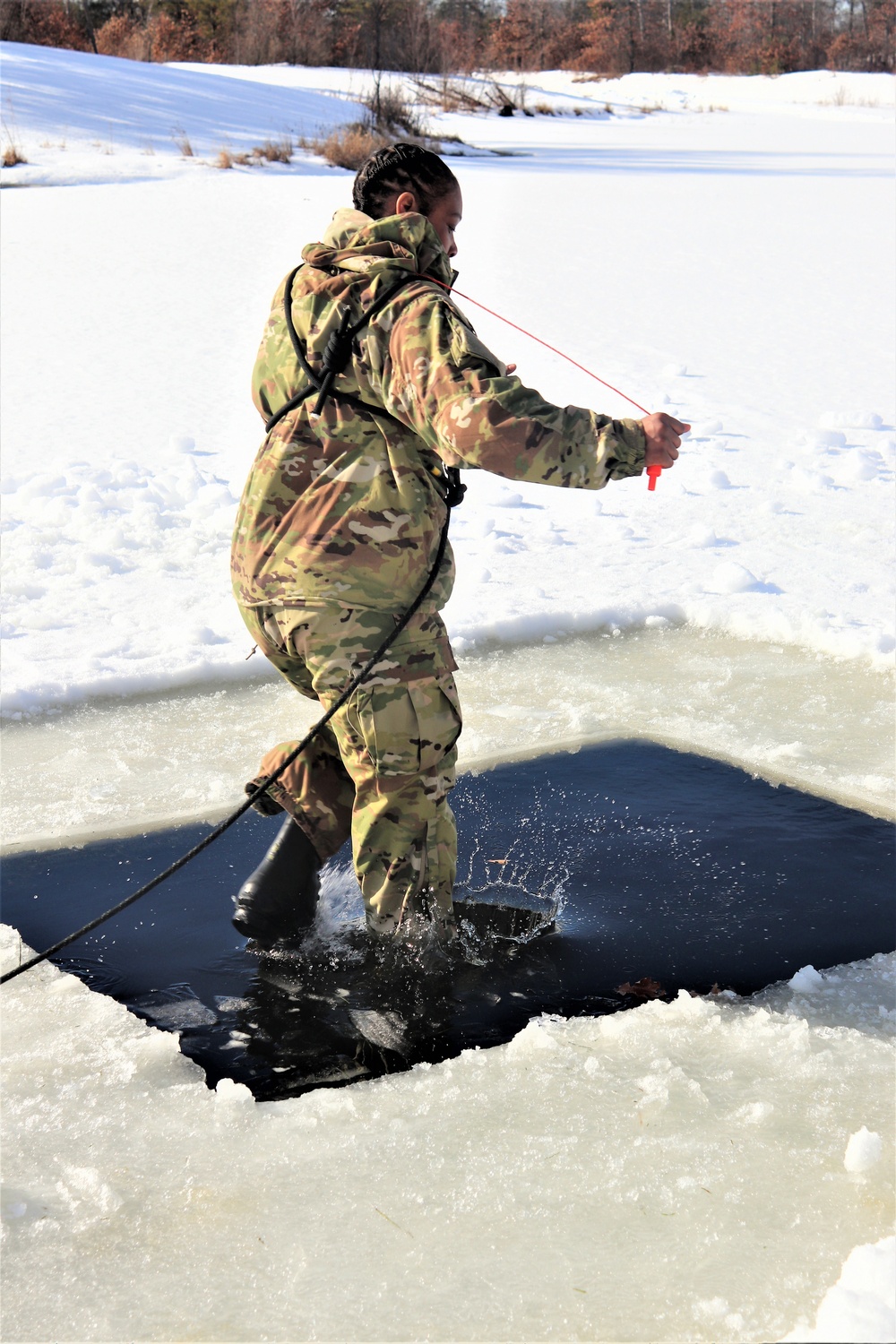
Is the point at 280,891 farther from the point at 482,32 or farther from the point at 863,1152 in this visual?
the point at 482,32

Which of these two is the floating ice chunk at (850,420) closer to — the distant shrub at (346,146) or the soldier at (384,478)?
the soldier at (384,478)

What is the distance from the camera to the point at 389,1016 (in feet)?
8.23

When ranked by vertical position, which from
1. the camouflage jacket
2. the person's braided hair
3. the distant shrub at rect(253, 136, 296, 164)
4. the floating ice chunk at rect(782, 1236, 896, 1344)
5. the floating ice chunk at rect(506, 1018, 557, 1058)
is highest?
the distant shrub at rect(253, 136, 296, 164)

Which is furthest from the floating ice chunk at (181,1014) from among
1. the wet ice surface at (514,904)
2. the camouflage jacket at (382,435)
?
the camouflage jacket at (382,435)

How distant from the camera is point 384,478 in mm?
2373

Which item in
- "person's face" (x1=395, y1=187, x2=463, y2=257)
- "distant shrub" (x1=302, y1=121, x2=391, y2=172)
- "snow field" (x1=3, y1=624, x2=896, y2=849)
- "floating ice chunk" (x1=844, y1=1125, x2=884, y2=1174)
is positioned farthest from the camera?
"distant shrub" (x1=302, y1=121, x2=391, y2=172)

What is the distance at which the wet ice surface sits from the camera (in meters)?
2.50

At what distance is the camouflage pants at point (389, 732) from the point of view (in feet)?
7.91

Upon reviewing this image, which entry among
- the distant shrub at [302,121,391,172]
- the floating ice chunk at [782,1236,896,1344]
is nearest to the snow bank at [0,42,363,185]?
the distant shrub at [302,121,391,172]

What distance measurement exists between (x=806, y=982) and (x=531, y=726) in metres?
1.49

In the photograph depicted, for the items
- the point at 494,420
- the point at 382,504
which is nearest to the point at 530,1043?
the point at 382,504

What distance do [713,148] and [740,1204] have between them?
1939 cm

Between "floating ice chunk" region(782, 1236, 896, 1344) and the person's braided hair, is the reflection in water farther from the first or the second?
the person's braided hair

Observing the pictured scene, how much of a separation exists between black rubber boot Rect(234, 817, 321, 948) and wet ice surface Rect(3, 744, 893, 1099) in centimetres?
10
